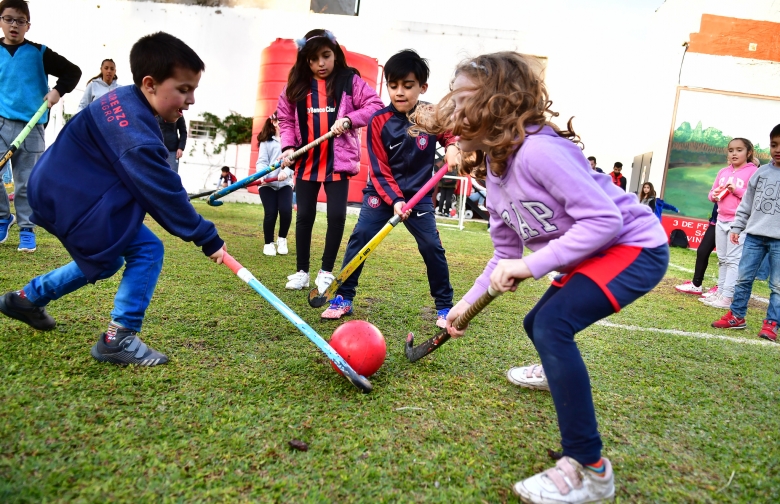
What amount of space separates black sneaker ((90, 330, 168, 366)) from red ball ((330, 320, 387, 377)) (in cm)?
83

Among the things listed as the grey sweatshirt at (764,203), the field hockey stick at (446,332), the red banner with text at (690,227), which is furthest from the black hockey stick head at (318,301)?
the red banner with text at (690,227)

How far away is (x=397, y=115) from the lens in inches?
141

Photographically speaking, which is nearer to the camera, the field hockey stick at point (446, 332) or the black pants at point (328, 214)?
the field hockey stick at point (446, 332)

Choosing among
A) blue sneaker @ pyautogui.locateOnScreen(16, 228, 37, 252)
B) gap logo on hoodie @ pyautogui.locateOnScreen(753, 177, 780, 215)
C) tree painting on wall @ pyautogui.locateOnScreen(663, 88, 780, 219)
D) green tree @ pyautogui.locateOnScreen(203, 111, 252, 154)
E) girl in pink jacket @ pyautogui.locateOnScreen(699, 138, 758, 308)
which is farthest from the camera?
green tree @ pyautogui.locateOnScreen(203, 111, 252, 154)

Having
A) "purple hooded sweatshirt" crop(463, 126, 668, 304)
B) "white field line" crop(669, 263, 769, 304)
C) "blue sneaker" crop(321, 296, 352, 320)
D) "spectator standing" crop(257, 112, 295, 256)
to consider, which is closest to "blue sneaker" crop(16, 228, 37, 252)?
"spectator standing" crop(257, 112, 295, 256)

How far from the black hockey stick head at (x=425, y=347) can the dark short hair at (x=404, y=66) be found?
1.75 meters

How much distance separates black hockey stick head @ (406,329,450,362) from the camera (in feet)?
8.04

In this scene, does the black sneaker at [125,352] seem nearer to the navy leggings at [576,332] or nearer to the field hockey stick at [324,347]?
the field hockey stick at [324,347]

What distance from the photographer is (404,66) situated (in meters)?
3.45

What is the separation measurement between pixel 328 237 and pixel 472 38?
1604cm

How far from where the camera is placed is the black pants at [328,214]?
398cm

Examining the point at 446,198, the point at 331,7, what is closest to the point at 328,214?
the point at 446,198

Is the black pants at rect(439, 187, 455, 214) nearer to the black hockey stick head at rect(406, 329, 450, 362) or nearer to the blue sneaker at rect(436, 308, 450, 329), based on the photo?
the blue sneaker at rect(436, 308, 450, 329)

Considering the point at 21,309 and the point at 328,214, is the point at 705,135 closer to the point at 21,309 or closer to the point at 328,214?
the point at 328,214
